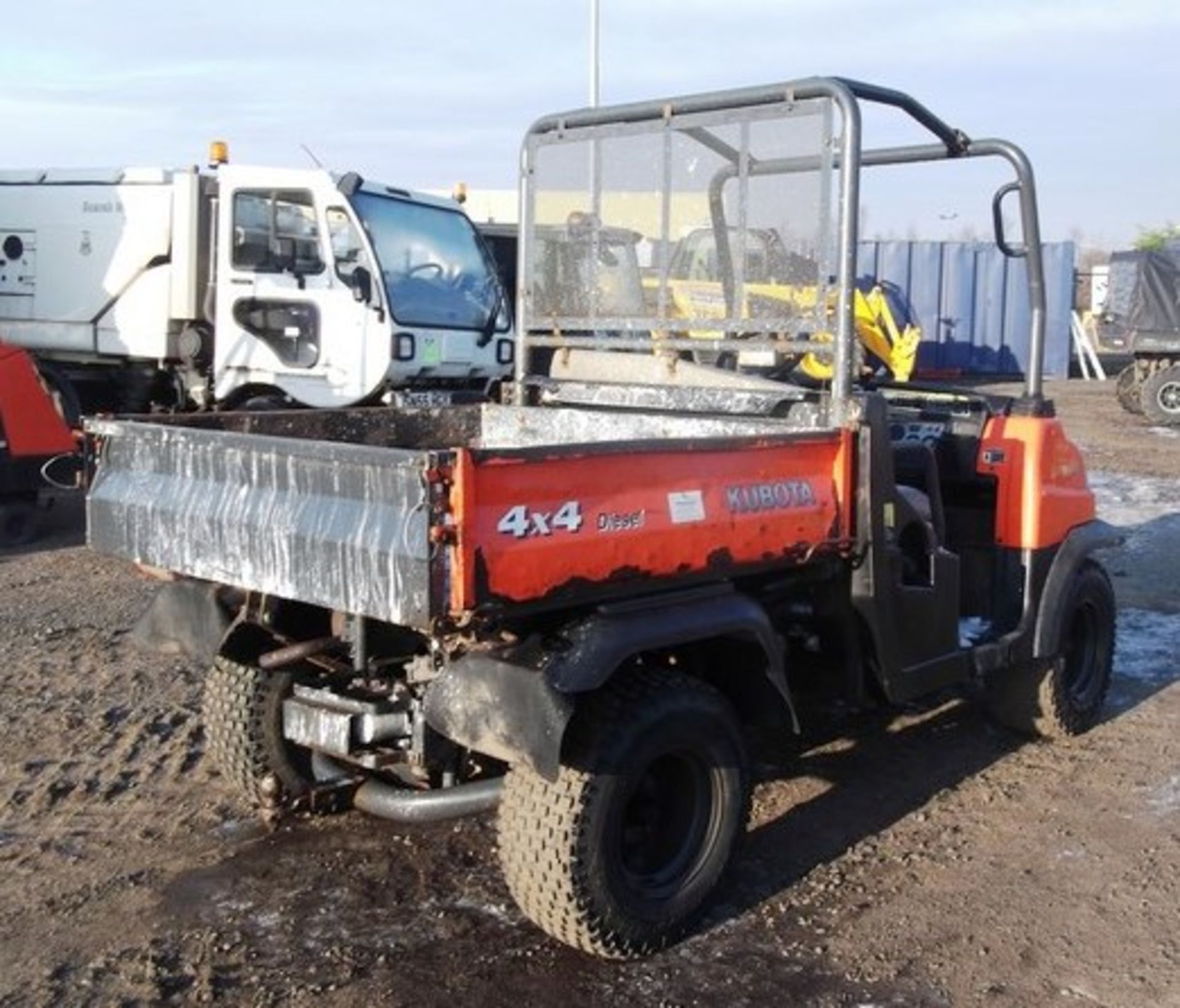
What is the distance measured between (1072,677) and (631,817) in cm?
277

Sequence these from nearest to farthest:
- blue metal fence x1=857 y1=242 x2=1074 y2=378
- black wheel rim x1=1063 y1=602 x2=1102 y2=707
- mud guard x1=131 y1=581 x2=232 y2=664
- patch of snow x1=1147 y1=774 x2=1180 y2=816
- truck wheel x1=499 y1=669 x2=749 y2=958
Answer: truck wheel x1=499 y1=669 x2=749 y2=958 < mud guard x1=131 y1=581 x2=232 y2=664 < patch of snow x1=1147 y1=774 x2=1180 y2=816 < black wheel rim x1=1063 y1=602 x2=1102 y2=707 < blue metal fence x1=857 y1=242 x2=1074 y2=378

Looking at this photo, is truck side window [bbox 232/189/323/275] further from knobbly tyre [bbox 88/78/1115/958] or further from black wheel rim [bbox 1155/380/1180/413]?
black wheel rim [bbox 1155/380/1180/413]

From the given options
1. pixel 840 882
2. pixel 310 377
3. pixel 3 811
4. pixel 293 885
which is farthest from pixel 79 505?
pixel 840 882

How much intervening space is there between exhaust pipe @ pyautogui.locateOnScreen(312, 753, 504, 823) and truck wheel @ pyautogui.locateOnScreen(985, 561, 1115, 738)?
2488 millimetres

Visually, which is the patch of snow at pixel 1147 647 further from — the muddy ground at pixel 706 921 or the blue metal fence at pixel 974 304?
the blue metal fence at pixel 974 304

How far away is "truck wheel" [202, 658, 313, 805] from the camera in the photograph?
4.58 metres

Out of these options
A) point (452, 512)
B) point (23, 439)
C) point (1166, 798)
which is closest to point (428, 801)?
point (452, 512)

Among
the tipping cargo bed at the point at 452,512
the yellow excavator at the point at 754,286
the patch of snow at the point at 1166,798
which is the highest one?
the yellow excavator at the point at 754,286

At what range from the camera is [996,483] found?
213 inches

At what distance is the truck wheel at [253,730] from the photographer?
4.58 metres

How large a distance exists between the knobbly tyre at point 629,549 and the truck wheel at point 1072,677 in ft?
0.05

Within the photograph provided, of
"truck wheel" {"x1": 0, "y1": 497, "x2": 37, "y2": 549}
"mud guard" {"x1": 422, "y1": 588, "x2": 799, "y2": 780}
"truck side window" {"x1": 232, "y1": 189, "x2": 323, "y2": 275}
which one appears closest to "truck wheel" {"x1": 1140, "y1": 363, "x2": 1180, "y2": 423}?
"truck side window" {"x1": 232, "y1": 189, "x2": 323, "y2": 275}

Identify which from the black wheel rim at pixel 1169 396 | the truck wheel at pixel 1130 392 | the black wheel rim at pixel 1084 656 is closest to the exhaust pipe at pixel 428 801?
the black wheel rim at pixel 1084 656

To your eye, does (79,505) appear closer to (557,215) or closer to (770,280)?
(557,215)
